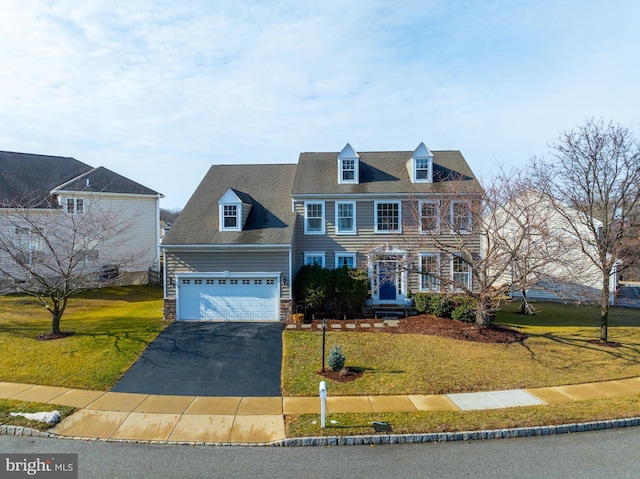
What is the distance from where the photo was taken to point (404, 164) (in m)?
22.0

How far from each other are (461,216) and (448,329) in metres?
4.79

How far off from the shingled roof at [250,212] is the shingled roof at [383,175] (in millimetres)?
1316

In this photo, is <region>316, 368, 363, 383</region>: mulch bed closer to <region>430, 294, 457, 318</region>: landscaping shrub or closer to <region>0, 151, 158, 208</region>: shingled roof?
<region>430, 294, 457, 318</region>: landscaping shrub

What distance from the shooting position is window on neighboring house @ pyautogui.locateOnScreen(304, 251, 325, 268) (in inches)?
786

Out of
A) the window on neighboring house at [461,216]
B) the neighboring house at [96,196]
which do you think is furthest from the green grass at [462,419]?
the neighboring house at [96,196]

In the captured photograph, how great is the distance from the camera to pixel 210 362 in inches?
500

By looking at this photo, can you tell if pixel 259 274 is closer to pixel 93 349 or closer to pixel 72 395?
pixel 93 349

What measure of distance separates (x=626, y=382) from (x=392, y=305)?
1003 centimetres

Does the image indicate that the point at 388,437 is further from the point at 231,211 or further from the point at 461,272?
the point at 461,272

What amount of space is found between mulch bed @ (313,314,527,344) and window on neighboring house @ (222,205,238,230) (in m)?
6.25

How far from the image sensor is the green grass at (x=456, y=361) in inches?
426

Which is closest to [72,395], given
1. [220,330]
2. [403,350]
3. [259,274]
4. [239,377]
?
[239,377]

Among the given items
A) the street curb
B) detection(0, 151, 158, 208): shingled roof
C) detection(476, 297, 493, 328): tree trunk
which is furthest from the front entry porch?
detection(0, 151, 158, 208): shingled roof

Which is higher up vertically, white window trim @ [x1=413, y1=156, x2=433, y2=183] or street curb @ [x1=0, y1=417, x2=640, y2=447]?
white window trim @ [x1=413, y1=156, x2=433, y2=183]
